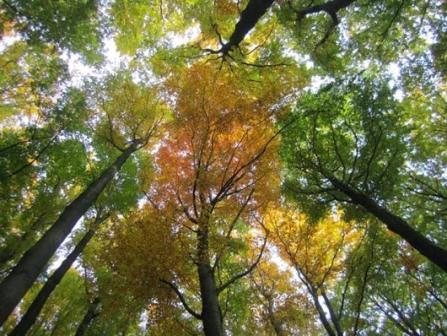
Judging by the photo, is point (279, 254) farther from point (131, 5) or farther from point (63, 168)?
point (131, 5)

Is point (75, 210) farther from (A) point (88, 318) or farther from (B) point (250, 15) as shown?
(A) point (88, 318)

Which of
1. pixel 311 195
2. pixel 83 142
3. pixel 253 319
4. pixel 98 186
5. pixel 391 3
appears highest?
pixel 391 3

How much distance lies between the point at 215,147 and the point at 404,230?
5493 millimetres

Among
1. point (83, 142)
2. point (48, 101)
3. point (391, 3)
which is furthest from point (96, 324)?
point (391, 3)

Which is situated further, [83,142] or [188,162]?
[83,142]

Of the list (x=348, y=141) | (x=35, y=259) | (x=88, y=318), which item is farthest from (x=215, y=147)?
(x=88, y=318)

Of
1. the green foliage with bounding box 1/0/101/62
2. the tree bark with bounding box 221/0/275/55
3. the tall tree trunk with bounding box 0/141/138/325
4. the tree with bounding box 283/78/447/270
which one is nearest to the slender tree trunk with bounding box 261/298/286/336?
the tree with bounding box 283/78/447/270

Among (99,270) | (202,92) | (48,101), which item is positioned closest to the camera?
(48,101)

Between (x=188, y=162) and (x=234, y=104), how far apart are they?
228 centimetres

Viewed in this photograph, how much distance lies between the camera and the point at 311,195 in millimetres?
9641

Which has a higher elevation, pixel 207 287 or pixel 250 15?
pixel 250 15

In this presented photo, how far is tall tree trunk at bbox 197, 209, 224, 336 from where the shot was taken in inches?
248

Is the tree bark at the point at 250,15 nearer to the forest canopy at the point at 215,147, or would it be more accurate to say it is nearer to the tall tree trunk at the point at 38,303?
the forest canopy at the point at 215,147

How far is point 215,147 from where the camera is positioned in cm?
978
